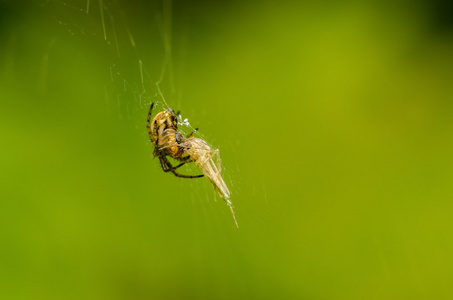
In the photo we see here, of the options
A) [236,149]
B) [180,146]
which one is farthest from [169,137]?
[236,149]

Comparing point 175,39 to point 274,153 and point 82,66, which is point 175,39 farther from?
point 274,153

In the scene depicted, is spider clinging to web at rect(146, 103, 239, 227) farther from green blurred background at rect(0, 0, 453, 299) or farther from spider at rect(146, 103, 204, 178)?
green blurred background at rect(0, 0, 453, 299)

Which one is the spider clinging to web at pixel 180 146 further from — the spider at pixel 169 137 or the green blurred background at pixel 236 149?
the green blurred background at pixel 236 149

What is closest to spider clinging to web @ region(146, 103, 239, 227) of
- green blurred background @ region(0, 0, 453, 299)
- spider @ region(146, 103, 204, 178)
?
spider @ region(146, 103, 204, 178)

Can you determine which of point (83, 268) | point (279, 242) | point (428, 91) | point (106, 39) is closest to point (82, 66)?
point (106, 39)

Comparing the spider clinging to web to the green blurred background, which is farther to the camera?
the green blurred background

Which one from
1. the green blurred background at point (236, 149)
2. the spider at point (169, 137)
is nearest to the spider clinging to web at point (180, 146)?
the spider at point (169, 137)
